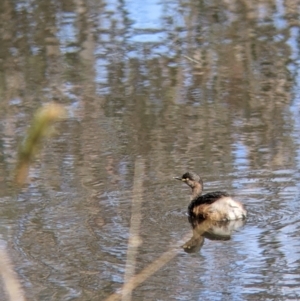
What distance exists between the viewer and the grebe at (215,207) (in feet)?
21.2

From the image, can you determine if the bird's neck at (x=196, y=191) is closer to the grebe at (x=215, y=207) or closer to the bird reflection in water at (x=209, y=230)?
the grebe at (x=215, y=207)

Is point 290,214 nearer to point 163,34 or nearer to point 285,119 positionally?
point 285,119

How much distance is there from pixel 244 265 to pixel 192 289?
50 centimetres

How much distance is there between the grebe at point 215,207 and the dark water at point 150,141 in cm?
11

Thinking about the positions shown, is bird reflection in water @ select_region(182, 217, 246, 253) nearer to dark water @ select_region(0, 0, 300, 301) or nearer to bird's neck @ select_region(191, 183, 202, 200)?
dark water @ select_region(0, 0, 300, 301)

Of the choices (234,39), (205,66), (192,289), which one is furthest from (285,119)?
(192,289)

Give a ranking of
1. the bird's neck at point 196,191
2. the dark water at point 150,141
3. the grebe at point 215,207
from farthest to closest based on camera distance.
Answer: the bird's neck at point 196,191, the grebe at point 215,207, the dark water at point 150,141

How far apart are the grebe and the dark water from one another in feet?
0.35

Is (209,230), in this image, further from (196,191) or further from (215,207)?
(196,191)

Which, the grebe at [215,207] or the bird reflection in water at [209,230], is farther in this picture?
the grebe at [215,207]

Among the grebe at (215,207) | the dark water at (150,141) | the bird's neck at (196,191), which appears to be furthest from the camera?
the bird's neck at (196,191)

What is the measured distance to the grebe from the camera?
6.47 m

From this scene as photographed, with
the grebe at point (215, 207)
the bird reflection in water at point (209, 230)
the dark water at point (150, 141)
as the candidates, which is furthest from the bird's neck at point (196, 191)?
the bird reflection in water at point (209, 230)

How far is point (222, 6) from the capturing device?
13.5 metres
